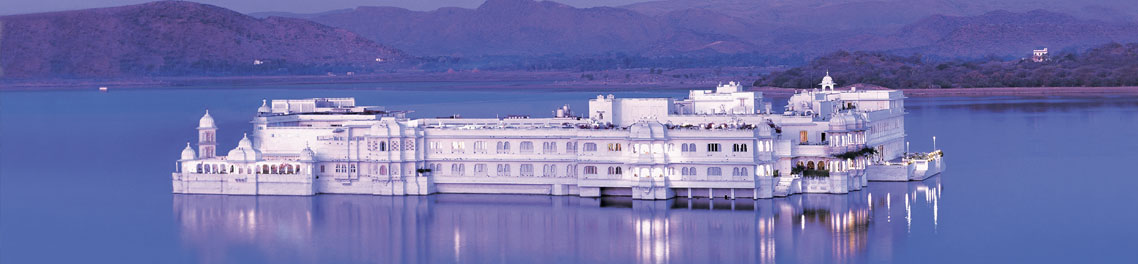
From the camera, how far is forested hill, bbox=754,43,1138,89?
6156 inches

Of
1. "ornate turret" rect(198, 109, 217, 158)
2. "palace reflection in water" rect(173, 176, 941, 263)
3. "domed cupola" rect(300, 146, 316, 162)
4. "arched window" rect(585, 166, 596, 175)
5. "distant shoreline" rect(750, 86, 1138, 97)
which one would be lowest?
"palace reflection in water" rect(173, 176, 941, 263)

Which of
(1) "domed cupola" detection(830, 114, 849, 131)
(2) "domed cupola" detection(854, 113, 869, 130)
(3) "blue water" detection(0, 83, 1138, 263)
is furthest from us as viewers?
(2) "domed cupola" detection(854, 113, 869, 130)

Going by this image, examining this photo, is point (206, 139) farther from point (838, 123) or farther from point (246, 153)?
point (838, 123)

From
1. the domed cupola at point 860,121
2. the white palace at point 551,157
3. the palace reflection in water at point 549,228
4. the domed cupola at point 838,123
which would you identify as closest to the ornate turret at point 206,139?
the white palace at point 551,157

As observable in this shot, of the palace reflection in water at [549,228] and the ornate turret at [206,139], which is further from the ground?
the ornate turret at [206,139]

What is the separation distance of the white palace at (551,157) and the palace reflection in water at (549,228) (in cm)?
49

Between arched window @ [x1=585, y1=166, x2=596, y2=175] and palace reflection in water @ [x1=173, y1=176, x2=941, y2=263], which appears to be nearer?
palace reflection in water @ [x1=173, y1=176, x2=941, y2=263]

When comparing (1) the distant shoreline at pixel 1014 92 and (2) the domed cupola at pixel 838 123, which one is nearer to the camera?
(2) the domed cupola at pixel 838 123

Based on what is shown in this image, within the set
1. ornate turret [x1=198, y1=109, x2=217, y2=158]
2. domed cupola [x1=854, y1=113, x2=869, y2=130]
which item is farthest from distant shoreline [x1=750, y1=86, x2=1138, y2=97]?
ornate turret [x1=198, y1=109, x2=217, y2=158]

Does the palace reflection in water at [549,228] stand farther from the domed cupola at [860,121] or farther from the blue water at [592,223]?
the domed cupola at [860,121]

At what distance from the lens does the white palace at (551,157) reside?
45500 mm

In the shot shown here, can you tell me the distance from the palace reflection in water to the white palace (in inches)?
19.2

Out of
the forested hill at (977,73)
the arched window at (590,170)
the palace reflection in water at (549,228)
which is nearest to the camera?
the palace reflection in water at (549,228)

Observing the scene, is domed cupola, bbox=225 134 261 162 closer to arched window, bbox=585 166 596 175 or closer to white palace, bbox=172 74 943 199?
white palace, bbox=172 74 943 199
